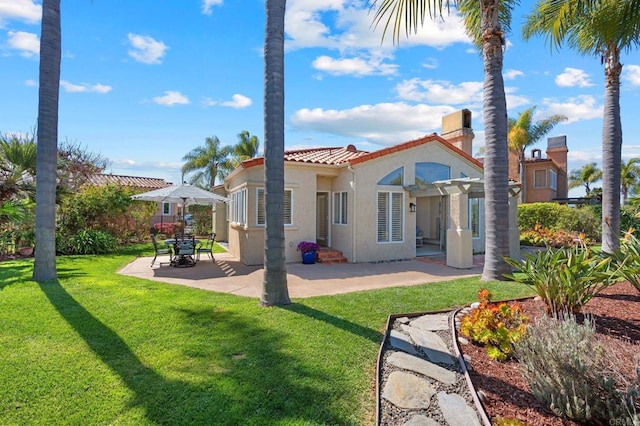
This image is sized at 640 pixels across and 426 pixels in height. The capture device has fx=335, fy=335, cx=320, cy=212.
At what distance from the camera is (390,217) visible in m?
16.2

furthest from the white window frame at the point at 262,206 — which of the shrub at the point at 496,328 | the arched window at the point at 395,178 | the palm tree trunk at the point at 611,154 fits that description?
the palm tree trunk at the point at 611,154

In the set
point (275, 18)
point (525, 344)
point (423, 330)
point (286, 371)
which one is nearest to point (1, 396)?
point (286, 371)

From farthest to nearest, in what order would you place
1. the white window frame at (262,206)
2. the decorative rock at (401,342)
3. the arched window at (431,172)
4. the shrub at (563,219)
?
the shrub at (563,219)
the arched window at (431,172)
the white window frame at (262,206)
the decorative rock at (401,342)

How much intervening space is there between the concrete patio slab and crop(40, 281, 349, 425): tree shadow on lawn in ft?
11.2

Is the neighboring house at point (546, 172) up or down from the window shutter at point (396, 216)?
up

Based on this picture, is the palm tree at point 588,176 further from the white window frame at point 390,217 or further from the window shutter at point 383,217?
the window shutter at point 383,217

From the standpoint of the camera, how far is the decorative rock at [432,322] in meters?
6.47

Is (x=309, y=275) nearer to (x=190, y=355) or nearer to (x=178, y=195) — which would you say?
(x=178, y=195)

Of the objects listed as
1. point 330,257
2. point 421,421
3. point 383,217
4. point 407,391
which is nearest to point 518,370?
point 407,391

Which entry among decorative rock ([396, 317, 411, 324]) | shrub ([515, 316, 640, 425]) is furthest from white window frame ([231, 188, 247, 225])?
shrub ([515, 316, 640, 425])

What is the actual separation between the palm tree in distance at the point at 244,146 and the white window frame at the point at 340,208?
27892 millimetres

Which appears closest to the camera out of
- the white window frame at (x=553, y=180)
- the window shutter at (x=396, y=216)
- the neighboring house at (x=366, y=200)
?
the neighboring house at (x=366, y=200)

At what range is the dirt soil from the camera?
12.7 ft

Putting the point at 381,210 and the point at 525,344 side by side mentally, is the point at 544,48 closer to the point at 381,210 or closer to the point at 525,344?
the point at 381,210
